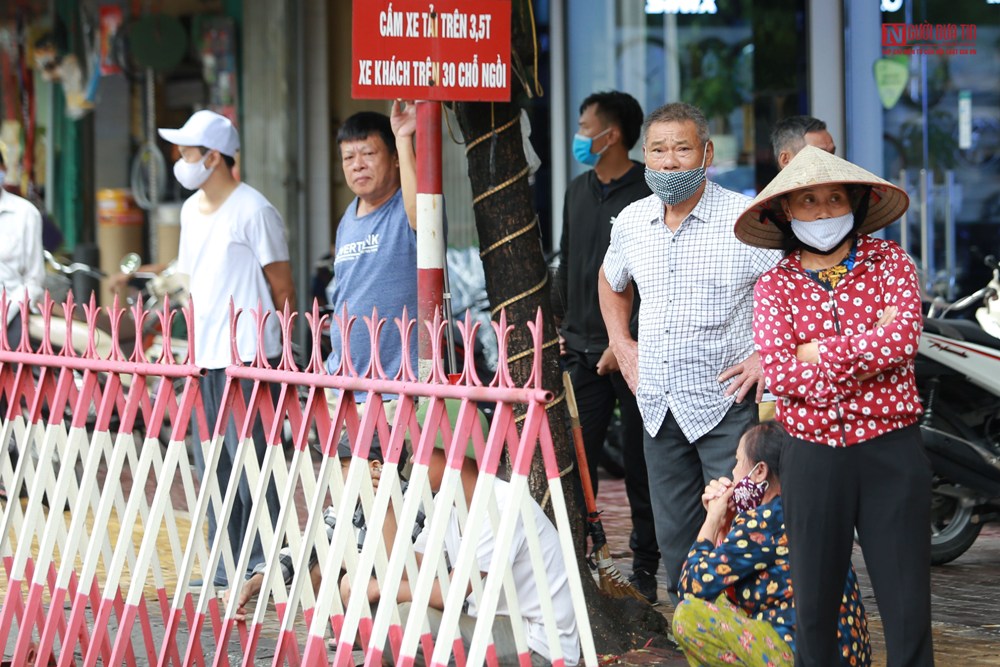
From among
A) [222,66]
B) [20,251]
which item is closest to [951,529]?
[20,251]

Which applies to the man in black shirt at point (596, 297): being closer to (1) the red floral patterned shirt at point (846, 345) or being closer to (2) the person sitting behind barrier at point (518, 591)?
(2) the person sitting behind barrier at point (518, 591)

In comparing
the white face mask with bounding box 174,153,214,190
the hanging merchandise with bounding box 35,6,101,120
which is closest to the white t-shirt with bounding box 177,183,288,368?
the white face mask with bounding box 174,153,214,190

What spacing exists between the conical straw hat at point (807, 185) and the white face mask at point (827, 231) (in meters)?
Result: 0.10

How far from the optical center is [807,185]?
4.50m

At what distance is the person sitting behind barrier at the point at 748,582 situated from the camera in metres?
4.81

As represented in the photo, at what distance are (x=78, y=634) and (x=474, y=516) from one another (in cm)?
204

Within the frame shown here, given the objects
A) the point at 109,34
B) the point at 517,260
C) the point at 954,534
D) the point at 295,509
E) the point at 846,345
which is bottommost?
the point at 954,534

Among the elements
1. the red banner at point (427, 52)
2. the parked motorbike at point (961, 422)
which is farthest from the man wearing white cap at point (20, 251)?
the parked motorbike at point (961, 422)

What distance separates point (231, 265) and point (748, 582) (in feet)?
9.40

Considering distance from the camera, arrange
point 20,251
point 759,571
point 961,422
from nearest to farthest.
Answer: point 759,571, point 961,422, point 20,251

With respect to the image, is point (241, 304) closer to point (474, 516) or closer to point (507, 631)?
point (507, 631)

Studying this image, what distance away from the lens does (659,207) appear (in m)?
5.68

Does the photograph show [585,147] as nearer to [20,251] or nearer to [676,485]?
[676,485]
